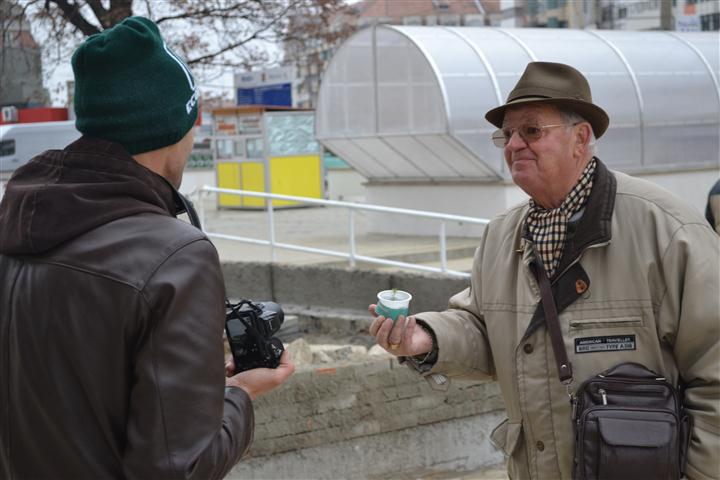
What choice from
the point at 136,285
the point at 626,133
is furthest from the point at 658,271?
the point at 626,133

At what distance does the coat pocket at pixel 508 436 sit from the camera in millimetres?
3206

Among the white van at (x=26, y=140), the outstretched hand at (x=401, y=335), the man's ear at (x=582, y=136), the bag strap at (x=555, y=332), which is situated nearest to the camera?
the bag strap at (x=555, y=332)

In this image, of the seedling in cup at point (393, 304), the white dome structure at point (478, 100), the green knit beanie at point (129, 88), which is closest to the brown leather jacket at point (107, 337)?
the green knit beanie at point (129, 88)

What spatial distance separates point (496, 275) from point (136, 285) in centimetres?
167

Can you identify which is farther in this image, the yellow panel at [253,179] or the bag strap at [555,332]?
the yellow panel at [253,179]

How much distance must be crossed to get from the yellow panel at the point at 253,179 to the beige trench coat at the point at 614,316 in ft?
60.2

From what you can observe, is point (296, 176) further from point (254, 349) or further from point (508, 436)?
point (254, 349)

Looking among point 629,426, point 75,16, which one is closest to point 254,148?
point 75,16

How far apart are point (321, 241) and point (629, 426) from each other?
A: 1239 centimetres

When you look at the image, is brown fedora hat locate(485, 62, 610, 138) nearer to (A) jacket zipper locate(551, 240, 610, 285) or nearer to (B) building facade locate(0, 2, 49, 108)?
(A) jacket zipper locate(551, 240, 610, 285)

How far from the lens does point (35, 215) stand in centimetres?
202

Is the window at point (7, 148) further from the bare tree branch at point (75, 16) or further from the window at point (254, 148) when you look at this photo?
the bare tree branch at point (75, 16)

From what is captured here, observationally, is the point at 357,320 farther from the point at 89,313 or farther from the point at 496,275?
the point at 89,313

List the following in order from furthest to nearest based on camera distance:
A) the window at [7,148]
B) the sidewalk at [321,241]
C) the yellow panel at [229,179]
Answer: the yellow panel at [229,179], the window at [7,148], the sidewalk at [321,241]
